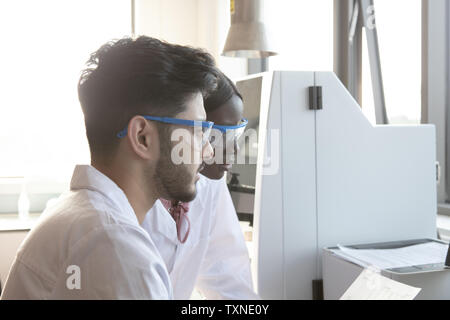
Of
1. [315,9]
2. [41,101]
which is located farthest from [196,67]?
[41,101]

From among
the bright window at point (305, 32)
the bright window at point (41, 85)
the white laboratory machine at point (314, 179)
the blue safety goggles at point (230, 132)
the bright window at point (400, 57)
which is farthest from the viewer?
the bright window at point (41, 85)

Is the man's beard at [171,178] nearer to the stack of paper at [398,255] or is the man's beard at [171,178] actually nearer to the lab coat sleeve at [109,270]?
the lab coat sleeve at [109,270]

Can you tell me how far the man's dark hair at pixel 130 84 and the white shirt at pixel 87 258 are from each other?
152 millimetres

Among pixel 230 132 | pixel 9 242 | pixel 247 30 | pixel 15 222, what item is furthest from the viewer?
pixel 15 222

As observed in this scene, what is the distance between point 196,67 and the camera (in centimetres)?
85

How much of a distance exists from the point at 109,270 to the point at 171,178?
0.30 meters

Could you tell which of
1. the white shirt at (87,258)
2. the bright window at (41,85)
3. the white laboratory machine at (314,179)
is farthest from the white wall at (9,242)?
the white shirt at (87,258)

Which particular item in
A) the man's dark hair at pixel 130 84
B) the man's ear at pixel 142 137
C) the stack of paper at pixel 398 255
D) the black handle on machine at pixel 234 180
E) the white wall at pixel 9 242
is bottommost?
the white wall at pixel 9 242

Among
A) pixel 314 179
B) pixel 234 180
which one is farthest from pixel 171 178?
pixel 234 180

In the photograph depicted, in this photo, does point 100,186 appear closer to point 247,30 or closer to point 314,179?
point 314,179

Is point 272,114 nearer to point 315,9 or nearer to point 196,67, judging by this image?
point 196,67

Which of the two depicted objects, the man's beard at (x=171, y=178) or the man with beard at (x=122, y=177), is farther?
the man's beard at (x=171, y=178)

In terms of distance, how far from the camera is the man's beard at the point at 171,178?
84 centimetres

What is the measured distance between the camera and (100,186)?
74 centimetres
